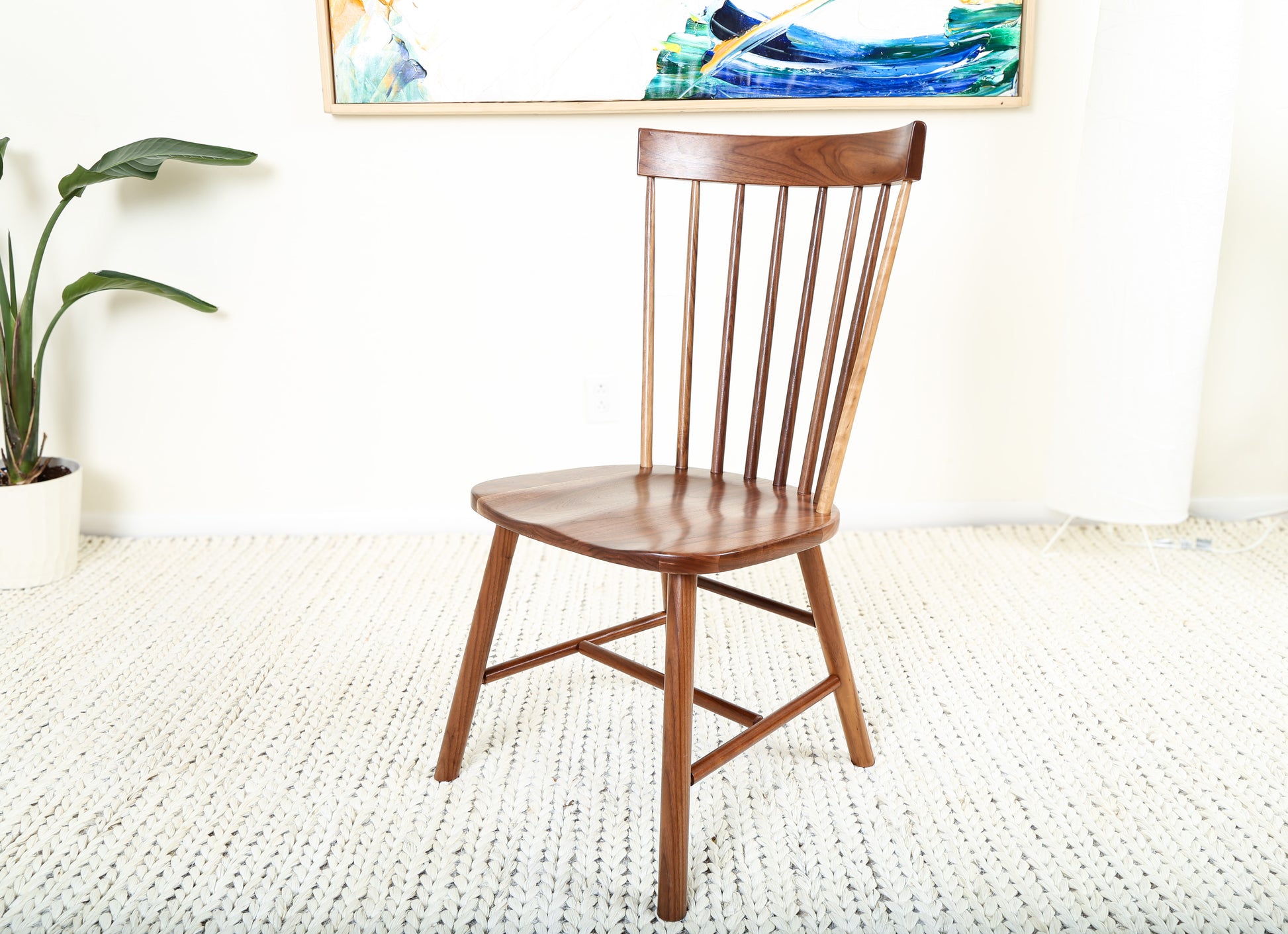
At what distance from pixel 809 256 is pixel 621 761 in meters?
0.71

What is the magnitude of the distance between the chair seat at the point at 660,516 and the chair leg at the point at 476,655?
0.06 m

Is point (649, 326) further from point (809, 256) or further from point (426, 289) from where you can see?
point (426, 289)

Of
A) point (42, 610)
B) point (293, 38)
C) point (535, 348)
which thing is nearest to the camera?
point (42, 610)

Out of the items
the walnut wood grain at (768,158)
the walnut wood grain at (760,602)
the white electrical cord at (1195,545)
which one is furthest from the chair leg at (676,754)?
the white electrical cord at (1195,545)

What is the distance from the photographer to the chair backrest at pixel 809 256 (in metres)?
1.01

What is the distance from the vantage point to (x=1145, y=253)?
1697 millimetres

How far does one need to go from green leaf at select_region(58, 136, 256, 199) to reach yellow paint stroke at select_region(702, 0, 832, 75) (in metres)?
0.97

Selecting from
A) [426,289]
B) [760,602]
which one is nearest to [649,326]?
[760,602]

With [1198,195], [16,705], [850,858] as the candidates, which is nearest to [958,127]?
[1198,195]

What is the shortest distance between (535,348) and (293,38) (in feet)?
2.61

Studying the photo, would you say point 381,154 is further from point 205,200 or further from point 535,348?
point 535,348

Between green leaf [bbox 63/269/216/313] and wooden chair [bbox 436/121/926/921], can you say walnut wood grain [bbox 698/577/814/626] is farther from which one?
green leaf [bbox 63/269/216/313]

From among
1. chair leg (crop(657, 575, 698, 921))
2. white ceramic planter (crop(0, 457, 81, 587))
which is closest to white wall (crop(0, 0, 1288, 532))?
white ceramic planter (crop(0, 457, 81, 587))

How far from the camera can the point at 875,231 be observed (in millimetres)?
1043
